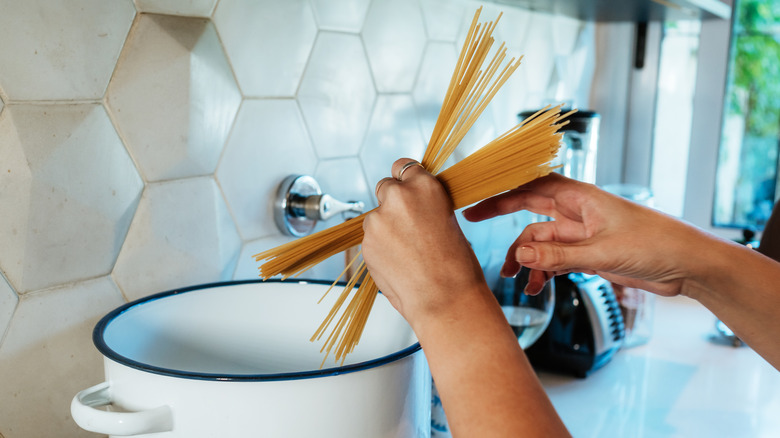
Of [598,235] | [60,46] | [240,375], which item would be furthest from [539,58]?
[240,375]

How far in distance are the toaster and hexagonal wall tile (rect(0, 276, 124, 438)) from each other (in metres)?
0.62

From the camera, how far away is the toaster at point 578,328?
944 millimetres

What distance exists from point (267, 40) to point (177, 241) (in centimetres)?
24

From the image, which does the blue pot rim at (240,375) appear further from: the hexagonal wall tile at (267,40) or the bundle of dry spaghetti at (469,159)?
the hexagonal wall tile at (267,40)

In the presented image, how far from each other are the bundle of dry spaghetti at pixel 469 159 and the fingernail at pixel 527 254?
0.24 ft

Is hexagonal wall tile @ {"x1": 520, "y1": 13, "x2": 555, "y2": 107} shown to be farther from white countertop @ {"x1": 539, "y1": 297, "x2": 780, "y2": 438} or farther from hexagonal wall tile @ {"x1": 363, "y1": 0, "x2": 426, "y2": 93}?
white countertop @ {"x1": 539, "y1": 297, "x2": 780, "y2": 438}

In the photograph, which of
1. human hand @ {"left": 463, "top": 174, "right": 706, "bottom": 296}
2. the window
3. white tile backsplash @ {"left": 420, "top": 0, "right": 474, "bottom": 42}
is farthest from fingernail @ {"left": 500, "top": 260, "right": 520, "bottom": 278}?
the window

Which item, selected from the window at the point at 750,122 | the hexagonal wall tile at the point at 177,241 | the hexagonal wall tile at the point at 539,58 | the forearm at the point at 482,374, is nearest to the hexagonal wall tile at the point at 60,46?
the hexagonal wall tile at the point at 177,241

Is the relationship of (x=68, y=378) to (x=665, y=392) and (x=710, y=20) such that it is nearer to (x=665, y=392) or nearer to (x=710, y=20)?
(x=665, y=392)

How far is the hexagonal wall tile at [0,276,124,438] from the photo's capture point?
0.52m

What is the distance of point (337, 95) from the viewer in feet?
2.66

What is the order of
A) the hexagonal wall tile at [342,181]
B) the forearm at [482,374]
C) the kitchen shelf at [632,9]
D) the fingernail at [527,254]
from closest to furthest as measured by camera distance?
the forearm at [482,374]
the fingernail at [527,254]
the hexagonal wall tile at [342,181]
the kitchen shelf at [632,9]

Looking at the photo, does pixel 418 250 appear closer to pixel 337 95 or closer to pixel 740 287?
pixel 740 287

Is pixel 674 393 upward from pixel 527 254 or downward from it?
downward
